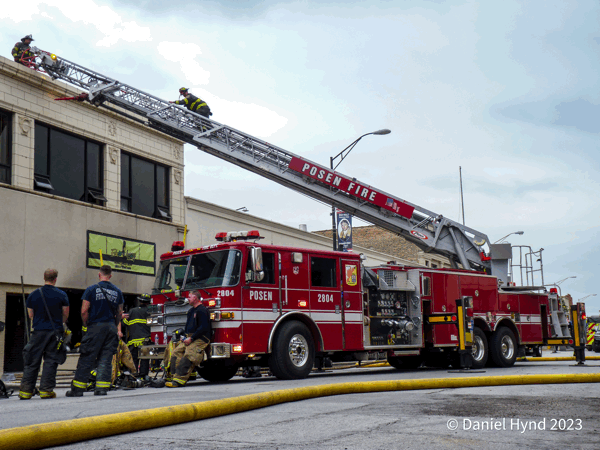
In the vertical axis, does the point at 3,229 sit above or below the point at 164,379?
above

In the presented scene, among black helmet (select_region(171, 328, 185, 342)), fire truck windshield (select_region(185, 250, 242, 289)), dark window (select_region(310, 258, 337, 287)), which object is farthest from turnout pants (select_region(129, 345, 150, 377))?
dark window (select_region(310, 258, 337, 287))

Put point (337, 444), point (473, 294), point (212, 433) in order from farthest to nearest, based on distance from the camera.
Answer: point (473, 294) → point (212, 433) → point (337, 444)

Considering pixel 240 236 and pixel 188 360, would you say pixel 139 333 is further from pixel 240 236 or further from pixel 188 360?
pixel 240 236

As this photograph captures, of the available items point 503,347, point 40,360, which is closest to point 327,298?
point 40,360

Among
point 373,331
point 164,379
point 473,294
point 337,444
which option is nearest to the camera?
point 337,444

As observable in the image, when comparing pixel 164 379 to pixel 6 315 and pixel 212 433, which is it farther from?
pixel 6 315

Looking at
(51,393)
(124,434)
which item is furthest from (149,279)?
(124,434)

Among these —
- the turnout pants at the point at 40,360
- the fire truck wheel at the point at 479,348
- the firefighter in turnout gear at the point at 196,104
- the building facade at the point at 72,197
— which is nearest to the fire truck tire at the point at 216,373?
the turnout pants at the point at 40,360

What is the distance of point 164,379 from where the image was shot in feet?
36.8

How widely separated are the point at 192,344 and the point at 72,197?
9848mm

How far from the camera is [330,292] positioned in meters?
12.8

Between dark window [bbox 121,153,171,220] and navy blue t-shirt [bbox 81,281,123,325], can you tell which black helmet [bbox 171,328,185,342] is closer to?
navy blue t-shirt [bbox 81,281,123,325]

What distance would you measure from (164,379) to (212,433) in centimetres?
604

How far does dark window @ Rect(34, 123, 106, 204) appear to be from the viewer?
59.9 ft
